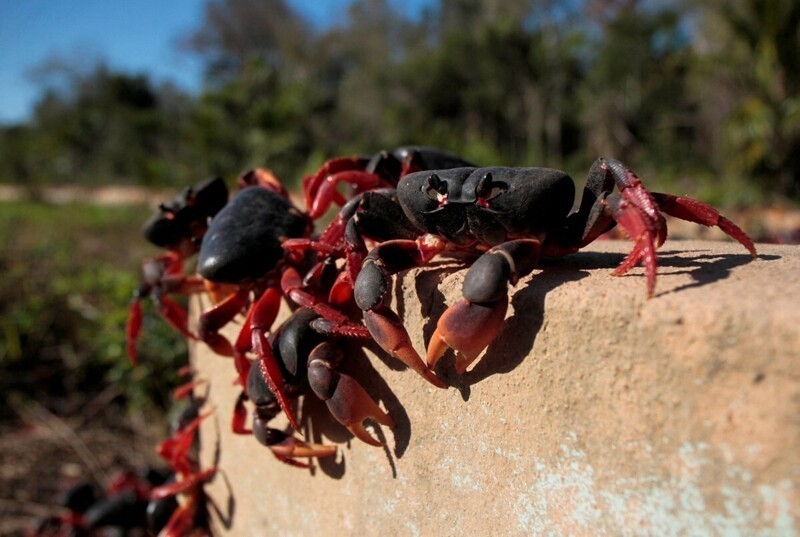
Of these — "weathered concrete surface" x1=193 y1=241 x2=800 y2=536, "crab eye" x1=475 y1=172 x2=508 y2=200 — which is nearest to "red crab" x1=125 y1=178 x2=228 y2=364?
"weathered concrete surface" x1=193 y1=241 x2=800 y2=536

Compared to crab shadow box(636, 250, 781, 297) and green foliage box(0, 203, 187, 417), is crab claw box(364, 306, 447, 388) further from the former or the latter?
green foliage box(0, 203, 187, 417)

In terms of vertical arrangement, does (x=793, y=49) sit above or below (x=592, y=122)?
above

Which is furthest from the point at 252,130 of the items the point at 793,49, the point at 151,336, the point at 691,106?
the point at 691,106

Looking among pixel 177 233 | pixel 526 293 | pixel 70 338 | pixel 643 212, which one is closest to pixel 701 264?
pixel 643 212

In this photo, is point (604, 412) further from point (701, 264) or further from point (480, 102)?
point (480, 102)

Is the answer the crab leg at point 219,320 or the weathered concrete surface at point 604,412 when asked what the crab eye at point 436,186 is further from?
the crab leg at point 219,320

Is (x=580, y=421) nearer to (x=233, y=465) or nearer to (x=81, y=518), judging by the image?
Result: (x=233, y=465)

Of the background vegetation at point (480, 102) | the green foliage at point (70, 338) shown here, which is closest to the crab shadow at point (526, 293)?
the green foliage at point (70, 338)
